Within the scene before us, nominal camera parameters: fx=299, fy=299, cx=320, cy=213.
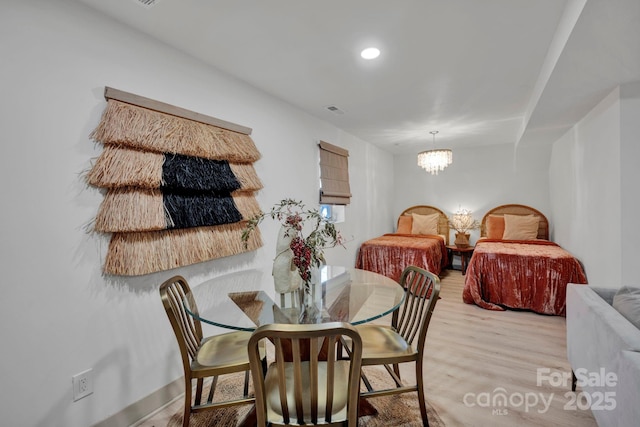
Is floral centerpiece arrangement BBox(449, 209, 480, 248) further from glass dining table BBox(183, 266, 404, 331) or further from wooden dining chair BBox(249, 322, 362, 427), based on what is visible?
wooden dining chair BBox(249, 322, 362, 427)

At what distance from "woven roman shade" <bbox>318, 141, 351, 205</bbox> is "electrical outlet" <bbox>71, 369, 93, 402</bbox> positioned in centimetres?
266

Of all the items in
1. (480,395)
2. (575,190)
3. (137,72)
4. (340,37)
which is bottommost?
(480,395)

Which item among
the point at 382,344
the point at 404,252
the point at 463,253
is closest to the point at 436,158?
the point at 404,252

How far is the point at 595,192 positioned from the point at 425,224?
9.92ft

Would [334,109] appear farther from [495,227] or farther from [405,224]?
[495,227]

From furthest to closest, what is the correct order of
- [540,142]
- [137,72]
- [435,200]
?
[435,200] < [540,142] < [137,72]

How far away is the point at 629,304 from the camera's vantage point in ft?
A: 4.89

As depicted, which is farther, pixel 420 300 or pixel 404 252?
pixel 404 252

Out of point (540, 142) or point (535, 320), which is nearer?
point (535, 320)

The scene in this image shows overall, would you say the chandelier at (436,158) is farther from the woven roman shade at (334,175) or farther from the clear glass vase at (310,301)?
the clear glass vase at (310,301)

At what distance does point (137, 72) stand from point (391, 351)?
2244 millimetres

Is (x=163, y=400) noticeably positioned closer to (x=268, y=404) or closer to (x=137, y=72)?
(x=268, y=404)

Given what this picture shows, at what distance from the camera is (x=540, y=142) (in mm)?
4621

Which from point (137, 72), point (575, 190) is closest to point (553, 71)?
point (575, 190)
